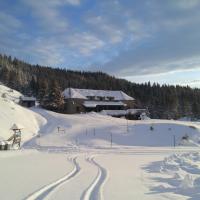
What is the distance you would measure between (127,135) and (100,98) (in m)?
46.7

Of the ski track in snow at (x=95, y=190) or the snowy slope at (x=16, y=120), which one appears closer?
the ski track in snow at (x=95, y=190)

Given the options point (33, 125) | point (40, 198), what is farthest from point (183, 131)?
point (40, 198)

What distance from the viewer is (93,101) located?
9500 cm

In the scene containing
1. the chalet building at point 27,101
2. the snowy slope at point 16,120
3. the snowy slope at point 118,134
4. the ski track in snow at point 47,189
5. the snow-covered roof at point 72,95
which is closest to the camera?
the ski track in snow at point 47,189

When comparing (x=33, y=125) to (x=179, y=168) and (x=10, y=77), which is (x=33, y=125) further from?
(x=10, y=77)

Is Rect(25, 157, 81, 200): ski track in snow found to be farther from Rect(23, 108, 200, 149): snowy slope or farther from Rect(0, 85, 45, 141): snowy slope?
Rect(0, 85, 45, 141): snowy slope

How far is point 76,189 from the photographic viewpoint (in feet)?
33.8

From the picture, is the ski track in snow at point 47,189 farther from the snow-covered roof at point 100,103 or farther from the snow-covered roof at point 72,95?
the snow-covered roof at point 100,103

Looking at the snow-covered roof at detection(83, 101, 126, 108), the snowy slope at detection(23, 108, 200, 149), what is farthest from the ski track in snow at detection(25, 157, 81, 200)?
the snow-covered roof at detection(83, 101, 126, 108)

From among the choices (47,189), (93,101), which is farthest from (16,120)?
(47,189)

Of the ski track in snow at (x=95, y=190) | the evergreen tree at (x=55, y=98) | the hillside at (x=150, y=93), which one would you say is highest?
the hillside at (x=150, y=93)

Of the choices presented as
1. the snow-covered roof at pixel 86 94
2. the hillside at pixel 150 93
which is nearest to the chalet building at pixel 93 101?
the snow-covered roof at pixel 86 94

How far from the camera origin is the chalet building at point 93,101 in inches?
3529

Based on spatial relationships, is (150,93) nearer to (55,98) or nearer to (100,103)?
(100,103)
